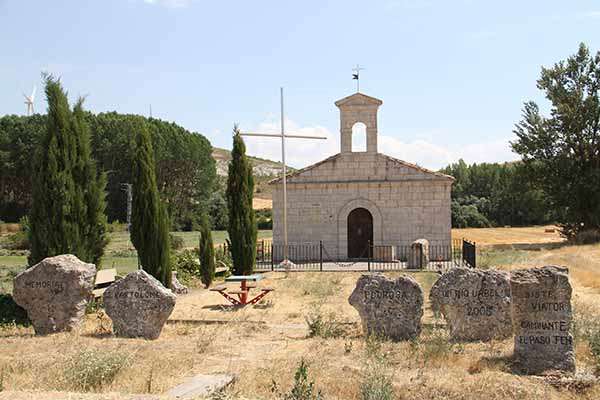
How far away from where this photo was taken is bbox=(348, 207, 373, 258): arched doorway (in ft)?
81.0

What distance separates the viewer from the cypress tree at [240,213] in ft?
65.1

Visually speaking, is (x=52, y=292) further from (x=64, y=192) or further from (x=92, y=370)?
(x=92, y=370)

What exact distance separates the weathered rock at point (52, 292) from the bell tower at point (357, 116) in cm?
1554

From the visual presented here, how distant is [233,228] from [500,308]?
11.5 meters

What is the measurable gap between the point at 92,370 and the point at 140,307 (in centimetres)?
335

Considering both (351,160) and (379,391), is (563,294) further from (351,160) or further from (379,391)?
(351,160)

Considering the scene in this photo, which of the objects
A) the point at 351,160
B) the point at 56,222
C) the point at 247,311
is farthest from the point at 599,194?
the point at 56,222

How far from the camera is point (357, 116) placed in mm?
24594

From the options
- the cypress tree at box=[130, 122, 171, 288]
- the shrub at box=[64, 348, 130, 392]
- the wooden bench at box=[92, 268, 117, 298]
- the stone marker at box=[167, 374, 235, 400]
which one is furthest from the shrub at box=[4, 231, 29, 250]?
the stone marker at box=[167, 374, 235, 400]

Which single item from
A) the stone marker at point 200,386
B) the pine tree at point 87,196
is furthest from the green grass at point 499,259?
the stone marker at point 200,386

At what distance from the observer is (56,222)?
12.4 m

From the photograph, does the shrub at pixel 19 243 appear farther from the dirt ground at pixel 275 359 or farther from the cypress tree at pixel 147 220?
the dirt ground at pixel 275 359

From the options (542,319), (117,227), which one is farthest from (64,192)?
(117,227)

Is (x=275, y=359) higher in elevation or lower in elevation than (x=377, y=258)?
lower
